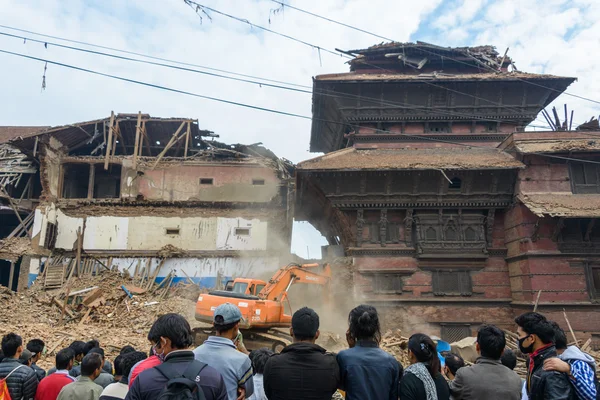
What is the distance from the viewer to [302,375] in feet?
9.66

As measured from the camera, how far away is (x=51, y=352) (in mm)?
11609

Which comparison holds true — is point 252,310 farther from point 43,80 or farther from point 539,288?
point 539,288

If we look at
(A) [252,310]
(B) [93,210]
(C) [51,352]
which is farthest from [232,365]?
(B) [93,210]

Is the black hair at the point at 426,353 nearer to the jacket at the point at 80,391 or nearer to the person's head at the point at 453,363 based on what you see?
the person's head at the point at 453,363

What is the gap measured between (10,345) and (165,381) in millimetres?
3260

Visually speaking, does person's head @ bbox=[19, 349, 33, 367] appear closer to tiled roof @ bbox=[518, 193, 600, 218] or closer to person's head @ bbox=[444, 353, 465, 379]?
person's head @ bbox=[444, 353, 465, 379]

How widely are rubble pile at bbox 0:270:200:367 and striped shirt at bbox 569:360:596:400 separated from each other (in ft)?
39.6

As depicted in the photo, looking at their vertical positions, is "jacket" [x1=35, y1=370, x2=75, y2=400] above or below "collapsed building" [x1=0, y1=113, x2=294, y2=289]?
below

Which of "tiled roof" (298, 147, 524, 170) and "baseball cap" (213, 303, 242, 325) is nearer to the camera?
"baseball cap" (213, 303, 242, 325)

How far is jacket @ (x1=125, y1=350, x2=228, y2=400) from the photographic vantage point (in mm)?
2400

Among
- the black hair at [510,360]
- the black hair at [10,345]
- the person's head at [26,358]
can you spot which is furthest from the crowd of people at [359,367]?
the person's head at [26,358]

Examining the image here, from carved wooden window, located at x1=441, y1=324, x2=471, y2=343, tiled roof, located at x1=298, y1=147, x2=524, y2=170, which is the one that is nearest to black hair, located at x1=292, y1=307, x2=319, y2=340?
tiled roof, located at x1=298, y1=147, x2=524, y2=170

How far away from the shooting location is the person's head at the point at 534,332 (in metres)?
3.34

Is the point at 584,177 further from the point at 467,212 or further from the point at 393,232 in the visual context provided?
the point at 393,232
